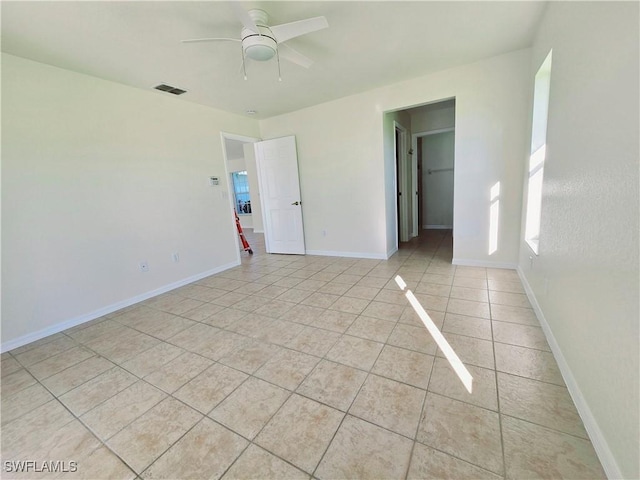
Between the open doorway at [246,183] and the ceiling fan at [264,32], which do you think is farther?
the open doorway at [246,183]

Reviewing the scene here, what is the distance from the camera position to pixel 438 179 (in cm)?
651

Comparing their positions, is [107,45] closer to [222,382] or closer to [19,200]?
[19,200]

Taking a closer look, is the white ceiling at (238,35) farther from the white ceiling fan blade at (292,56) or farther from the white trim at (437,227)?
the white trim at (437,227)

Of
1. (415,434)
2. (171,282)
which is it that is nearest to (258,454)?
(415,434)

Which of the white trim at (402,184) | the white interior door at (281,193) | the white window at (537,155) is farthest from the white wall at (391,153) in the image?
the white trim at (402,184)

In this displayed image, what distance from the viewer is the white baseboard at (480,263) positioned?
11.1 ft

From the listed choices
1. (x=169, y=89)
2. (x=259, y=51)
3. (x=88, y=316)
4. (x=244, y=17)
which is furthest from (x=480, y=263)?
(x=88, y=316)

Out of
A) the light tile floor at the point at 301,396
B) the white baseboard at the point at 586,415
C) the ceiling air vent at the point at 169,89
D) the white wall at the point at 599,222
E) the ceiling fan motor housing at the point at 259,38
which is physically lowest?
the light tile floor at the point at 301,396

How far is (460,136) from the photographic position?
3.38m

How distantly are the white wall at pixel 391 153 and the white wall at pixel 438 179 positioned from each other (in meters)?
2.81

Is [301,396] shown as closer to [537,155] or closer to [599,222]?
[599,222]

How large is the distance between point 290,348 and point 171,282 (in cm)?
235

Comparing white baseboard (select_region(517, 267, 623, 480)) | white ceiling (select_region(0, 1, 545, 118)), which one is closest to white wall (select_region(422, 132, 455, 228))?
white ceiling (select_region(0, 1, 545, 118))

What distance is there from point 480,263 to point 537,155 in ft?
4.94
